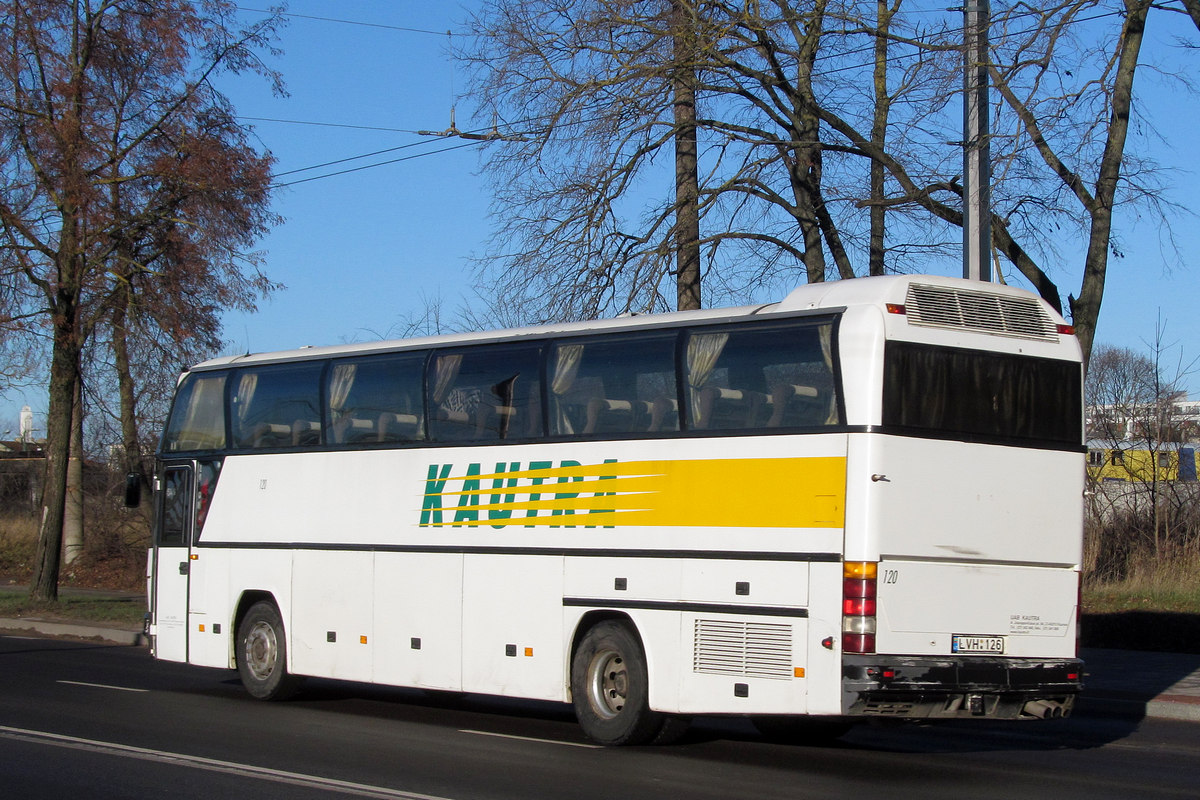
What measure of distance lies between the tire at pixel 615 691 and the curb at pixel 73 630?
1157 cm

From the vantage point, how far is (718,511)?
1062cm

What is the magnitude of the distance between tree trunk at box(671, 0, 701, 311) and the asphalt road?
298 inches

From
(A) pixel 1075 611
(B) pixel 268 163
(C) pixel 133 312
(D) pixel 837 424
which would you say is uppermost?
(B) pixel 268 163

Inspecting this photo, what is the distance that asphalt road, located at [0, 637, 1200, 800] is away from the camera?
9.02 metres

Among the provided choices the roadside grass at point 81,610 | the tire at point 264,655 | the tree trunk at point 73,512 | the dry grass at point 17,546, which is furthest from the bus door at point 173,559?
the dry grass at point 17,546

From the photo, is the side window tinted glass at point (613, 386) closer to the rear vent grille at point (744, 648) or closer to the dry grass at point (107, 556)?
the rear vent grille at point (744, 648)

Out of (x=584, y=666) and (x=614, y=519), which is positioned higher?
(x=614, y=519)

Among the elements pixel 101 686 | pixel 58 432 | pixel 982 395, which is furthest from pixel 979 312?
pixel 58 432

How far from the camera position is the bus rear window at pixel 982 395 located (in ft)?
32.7

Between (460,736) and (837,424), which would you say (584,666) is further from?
(837,424)

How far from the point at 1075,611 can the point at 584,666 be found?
4.07 m

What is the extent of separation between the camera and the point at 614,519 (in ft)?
37.7

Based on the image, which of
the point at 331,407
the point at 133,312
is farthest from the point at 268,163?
the point at 331,407

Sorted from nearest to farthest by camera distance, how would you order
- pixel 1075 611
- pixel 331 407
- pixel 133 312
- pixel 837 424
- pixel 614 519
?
pixel 837 424
pixel 1075 611
pixel 614 519
pixel 331 407
pixel 133 312
